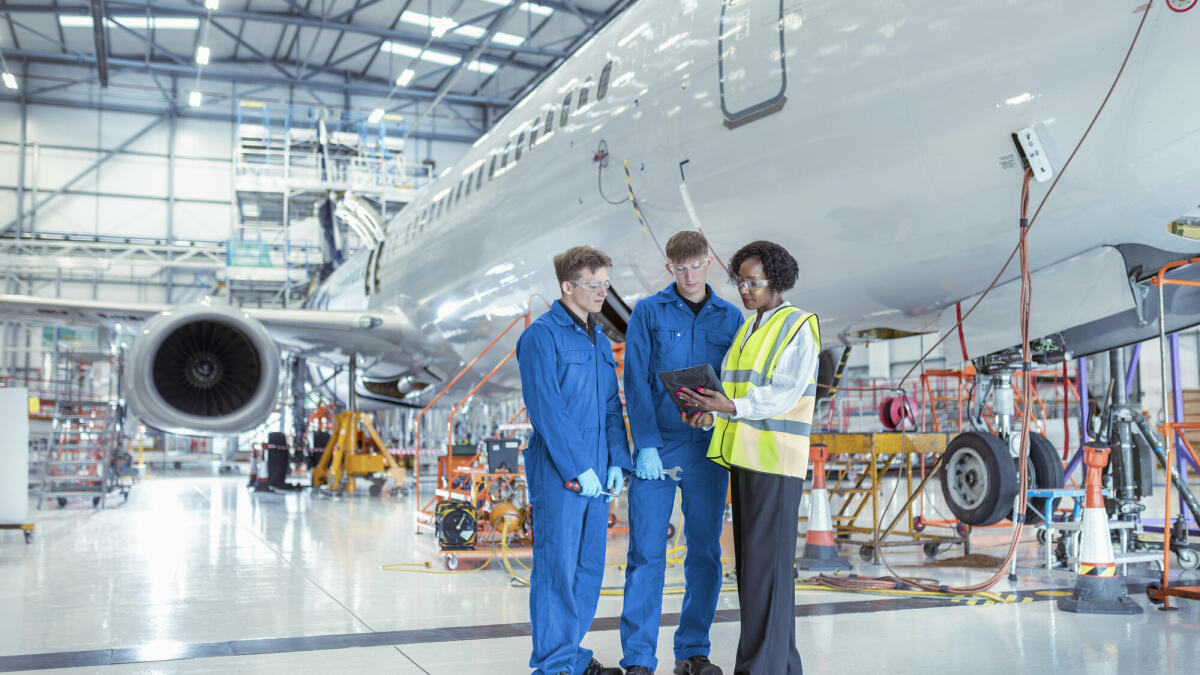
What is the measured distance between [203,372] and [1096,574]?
7.91 metres

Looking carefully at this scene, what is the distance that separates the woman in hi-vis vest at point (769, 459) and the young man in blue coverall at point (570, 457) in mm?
419

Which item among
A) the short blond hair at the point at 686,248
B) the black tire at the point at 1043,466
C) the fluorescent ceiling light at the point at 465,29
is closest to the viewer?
the short blond hair at the point at 686,248

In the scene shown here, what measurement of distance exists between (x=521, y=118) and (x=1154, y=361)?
20248 mm

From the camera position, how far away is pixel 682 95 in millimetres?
5301

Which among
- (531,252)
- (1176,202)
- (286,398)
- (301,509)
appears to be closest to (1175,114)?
(1176,202)

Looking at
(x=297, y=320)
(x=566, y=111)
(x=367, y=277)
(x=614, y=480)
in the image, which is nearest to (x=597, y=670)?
(x=614, y=480)

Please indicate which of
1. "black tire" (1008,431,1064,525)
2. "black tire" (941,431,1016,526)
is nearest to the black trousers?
"black tire" (941,431,1016,526)

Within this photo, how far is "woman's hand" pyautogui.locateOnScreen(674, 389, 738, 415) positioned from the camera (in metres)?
2.99

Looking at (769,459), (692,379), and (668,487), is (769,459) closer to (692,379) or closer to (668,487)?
(692,379)

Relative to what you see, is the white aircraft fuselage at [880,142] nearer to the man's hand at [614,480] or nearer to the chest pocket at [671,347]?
the chest pocket at [671,347]

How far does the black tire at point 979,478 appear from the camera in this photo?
463 cm

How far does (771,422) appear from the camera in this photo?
3.11m

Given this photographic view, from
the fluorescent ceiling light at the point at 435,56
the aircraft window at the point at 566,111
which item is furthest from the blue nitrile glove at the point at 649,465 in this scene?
the fluorescent ceiling light at the point at 435,56

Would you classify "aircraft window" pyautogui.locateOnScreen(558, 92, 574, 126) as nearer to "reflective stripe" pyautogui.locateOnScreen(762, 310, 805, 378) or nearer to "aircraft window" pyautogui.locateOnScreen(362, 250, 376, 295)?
"reflective stripe" pyautogui.locateOnScreen(762, 310, 805, 378)
